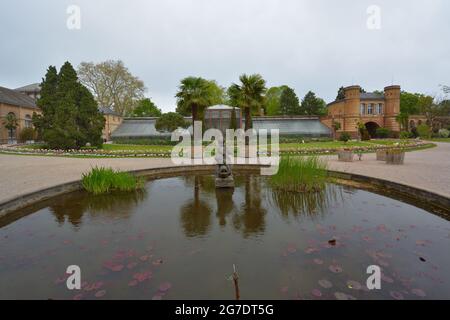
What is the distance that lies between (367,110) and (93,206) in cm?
4586

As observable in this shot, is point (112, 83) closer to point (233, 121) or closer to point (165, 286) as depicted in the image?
point (233, 121)

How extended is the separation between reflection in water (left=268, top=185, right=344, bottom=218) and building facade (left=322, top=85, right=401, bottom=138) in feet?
112

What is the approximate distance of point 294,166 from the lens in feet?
21.2

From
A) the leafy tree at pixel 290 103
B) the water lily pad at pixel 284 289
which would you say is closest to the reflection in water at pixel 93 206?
the water lily pad at pixel 284 289

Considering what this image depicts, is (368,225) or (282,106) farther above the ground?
(282,106)

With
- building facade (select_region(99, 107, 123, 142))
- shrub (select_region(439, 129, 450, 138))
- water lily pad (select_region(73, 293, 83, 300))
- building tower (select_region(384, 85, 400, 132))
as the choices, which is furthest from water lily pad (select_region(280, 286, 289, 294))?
shrub (select_region(439, 129, 450, 138))

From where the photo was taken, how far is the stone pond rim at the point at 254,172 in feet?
16.6

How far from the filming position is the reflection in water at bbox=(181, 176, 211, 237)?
13.6ft

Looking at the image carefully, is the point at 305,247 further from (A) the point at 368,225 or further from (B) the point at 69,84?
(B) the point at 69,84

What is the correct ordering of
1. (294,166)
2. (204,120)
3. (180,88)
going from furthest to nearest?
1. (204,120)
2. (180,88)
3. (294,166)

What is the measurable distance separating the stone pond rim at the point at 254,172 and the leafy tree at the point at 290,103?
42.7 metres

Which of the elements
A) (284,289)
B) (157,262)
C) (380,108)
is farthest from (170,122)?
(380,108)
